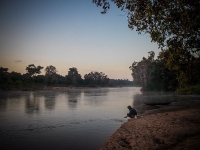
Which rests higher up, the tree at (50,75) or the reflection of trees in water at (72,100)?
the tree at (50,75)

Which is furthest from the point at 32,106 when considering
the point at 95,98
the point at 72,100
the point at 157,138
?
the point at 157,138

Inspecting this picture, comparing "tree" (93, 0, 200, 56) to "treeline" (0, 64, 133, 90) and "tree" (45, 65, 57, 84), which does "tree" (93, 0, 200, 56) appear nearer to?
"treeline" (0, 64, 133, 90)

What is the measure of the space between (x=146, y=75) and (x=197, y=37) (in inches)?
2806

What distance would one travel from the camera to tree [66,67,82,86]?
125 m

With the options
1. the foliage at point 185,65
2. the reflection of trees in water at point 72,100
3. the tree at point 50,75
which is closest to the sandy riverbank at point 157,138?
the foliage at point 185,65

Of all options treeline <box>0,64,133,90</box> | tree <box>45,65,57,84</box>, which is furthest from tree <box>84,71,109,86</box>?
tree <box>45,65,57,84</box>

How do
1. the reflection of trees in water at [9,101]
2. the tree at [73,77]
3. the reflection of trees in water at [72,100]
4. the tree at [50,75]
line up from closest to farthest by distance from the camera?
1. the reflection of trees in water at [9,101]
2. the reflection of trees in water at [72,100]
3. the tree at [50,75]
4. the tree at [73,77]

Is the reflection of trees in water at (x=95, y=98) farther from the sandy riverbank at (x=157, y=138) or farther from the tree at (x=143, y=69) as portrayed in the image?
the tree at (x=143, y=69)

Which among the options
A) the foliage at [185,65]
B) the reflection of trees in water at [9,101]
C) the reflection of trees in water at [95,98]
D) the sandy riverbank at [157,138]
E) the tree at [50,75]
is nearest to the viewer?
the sandy riverbank at [157,138]

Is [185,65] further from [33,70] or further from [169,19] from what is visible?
[33,70]

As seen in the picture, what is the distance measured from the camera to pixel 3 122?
12734 mm

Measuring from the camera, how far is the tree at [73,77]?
409 ft

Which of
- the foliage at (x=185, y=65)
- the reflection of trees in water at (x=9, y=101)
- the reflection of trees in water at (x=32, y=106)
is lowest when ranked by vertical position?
the reflection of trees in water at (x=32, y=106)

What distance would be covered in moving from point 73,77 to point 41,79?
30.8 m
